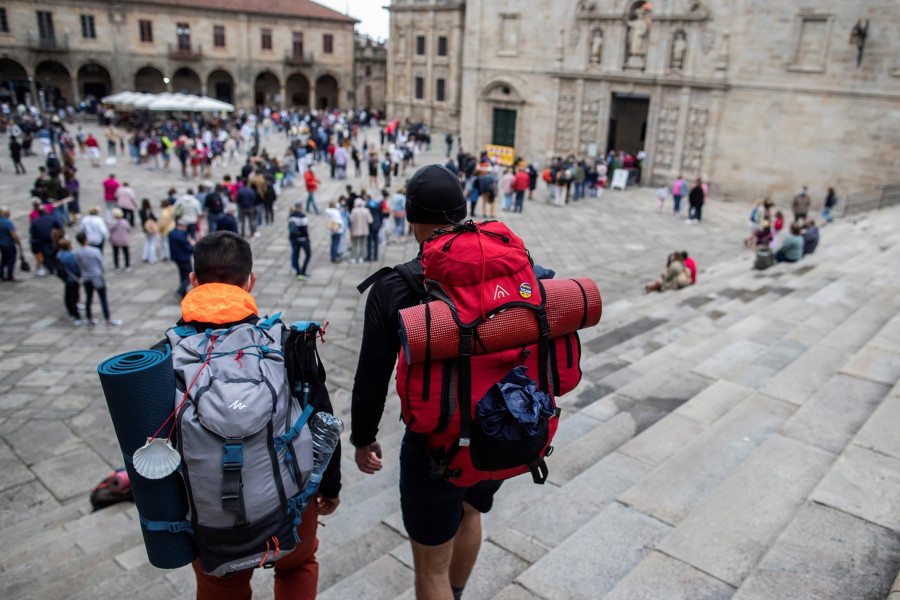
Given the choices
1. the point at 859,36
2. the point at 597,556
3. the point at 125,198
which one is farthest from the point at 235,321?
the point at 859,36

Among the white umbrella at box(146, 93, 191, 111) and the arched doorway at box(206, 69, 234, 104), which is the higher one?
the arched doorway at box(206, 69, 234, 104)

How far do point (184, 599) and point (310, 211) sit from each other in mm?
15420

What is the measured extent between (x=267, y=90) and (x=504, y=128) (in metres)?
24.4

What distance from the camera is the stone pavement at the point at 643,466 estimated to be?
2.94m

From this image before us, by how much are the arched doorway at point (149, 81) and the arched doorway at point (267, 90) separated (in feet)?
20.4

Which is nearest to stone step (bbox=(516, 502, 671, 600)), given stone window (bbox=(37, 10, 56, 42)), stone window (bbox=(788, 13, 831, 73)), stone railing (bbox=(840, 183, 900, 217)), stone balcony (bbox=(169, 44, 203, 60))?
stone railing (bbox=(840, 183, 900, 217))

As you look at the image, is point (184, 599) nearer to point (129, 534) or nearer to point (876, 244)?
point (129, 534)

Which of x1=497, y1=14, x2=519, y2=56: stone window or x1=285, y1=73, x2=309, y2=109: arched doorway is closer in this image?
x1=497, y1=14, x2=519, y2=56: stone window

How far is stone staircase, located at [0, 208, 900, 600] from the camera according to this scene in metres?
2.85

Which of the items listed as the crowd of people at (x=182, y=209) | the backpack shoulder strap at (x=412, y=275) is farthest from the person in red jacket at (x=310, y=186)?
the backpack shoulder strap at (x=412, y=275)

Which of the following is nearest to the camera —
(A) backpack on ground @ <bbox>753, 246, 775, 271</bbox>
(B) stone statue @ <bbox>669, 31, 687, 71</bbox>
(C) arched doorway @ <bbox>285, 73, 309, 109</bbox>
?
(A) backpack on ground @ <bbox>753, 246, 775, 271</bbox>

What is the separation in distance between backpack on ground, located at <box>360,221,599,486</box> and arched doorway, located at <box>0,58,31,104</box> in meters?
46.8

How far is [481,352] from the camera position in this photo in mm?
1951

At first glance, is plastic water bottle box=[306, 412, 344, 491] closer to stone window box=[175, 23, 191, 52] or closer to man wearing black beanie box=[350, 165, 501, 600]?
man wearing black beanie box=[350, 165, 501, 600]
